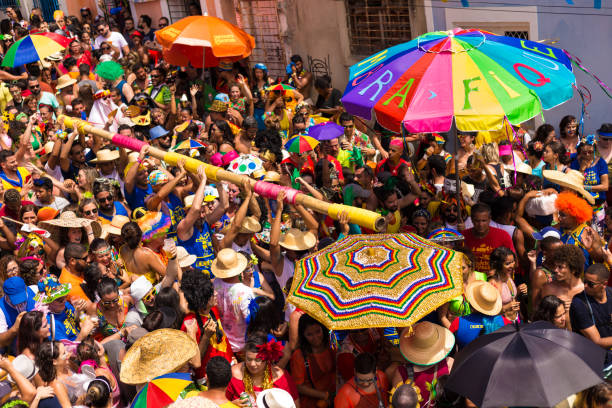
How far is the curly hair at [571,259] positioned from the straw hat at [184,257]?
11.0 ft

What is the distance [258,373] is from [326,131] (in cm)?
430

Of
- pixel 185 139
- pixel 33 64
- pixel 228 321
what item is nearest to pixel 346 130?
pixel 185 139

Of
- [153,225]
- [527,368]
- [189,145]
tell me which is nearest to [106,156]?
[189,145]

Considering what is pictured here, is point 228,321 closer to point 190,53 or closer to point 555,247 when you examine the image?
point 555,247

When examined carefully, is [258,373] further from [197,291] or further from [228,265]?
[228,265]

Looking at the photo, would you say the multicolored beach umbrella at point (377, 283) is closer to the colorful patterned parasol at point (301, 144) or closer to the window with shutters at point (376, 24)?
the colorful patterned parasol at point (301, 144)

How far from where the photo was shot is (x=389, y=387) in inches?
194

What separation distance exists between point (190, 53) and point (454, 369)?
28.9 feet

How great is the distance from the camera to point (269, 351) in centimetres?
484

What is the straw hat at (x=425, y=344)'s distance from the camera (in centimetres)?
484

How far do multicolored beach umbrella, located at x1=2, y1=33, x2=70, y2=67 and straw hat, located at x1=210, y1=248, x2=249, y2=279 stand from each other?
7.38 meters

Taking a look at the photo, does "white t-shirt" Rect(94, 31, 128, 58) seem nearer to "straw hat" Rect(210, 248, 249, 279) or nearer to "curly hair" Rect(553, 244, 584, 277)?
"straw hat" Rect(210, 248, 249, 279)

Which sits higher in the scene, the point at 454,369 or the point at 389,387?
the point at 454,369

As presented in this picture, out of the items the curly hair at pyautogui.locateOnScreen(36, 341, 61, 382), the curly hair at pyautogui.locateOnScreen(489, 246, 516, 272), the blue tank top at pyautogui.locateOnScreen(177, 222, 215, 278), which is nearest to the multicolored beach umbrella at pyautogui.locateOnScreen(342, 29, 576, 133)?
the curly hair at pyautogui.locateOnScreen(489, 246, 516, 272)
